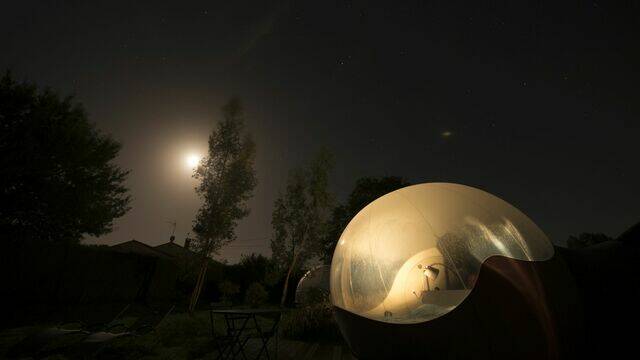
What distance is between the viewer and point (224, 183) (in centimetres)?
1066

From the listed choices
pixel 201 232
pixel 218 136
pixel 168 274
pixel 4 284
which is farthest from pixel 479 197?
pixel 168 274

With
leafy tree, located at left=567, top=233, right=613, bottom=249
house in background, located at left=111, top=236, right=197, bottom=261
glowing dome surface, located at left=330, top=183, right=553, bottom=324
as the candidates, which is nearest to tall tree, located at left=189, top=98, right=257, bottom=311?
house in background, located at left=111, top=236, right=197, bottom=261

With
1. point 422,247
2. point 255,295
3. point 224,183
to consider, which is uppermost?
point 224,183

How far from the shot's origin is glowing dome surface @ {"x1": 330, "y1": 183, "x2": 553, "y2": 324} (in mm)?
3055

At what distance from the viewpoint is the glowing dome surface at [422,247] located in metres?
3.05

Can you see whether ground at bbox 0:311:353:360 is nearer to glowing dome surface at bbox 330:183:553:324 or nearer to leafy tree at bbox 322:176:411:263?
glowing dome surface at bbox 330:183:553:324

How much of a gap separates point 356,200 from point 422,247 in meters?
20.7

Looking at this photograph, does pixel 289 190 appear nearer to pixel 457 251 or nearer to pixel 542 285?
pixel 457 251

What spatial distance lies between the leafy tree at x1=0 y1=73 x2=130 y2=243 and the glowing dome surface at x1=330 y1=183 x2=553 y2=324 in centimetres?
1220

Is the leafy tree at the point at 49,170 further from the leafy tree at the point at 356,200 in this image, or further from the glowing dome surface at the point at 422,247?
the leafy tree at the point at 356,200

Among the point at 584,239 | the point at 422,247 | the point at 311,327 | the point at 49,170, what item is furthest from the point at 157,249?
the point at 584,239

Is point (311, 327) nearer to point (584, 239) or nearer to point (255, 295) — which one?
point (255, 295)

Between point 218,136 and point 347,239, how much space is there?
8995mm

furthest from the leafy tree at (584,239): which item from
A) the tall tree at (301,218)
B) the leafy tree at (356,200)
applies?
the tall tree at (301,218)
